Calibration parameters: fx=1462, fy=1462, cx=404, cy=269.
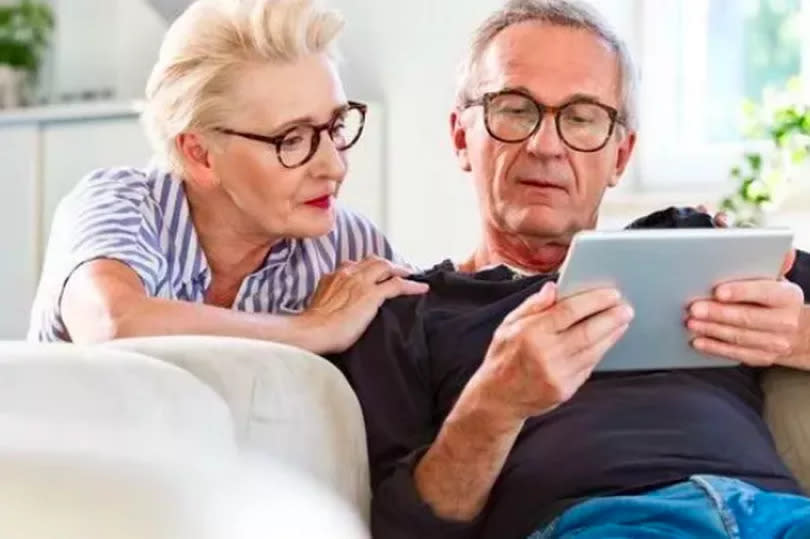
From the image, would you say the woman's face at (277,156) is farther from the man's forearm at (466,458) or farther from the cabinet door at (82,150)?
the cabinet door at (82,150)

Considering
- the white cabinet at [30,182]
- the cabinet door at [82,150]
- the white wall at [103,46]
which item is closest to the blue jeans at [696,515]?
the cabinet door at [82,150]

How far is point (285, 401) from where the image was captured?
1300 millimetres

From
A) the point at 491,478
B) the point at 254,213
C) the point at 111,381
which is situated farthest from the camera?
the point at 254,213

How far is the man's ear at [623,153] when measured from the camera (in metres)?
1.77

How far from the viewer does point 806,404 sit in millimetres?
1564

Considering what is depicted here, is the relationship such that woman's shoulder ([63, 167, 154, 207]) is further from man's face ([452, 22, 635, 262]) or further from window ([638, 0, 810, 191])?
window ([638, 0, 810, 191])

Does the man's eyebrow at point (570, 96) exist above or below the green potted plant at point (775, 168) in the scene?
above

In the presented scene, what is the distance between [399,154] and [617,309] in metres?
1.78

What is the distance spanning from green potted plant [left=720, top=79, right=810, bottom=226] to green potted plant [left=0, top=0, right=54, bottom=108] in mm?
1804

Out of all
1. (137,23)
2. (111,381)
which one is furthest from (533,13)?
(137,23)

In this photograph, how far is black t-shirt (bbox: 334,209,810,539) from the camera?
138cm

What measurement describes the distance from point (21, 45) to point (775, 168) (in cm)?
191

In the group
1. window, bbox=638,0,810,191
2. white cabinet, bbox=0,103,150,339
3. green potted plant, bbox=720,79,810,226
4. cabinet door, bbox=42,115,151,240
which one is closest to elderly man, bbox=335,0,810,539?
green potted plant, bbox=720,79,810,226

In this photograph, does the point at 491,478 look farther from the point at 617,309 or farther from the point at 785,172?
the point at 785,172
